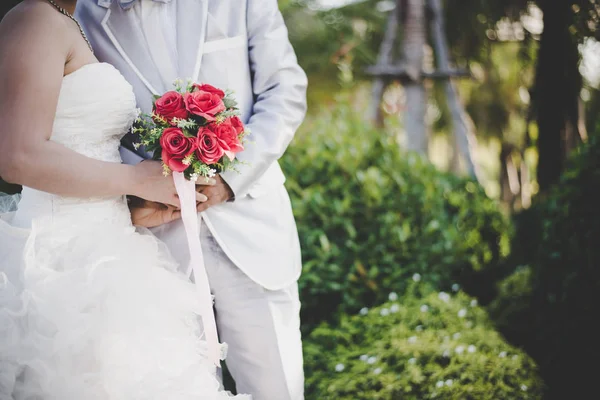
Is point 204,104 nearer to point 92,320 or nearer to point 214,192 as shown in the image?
point 214,192

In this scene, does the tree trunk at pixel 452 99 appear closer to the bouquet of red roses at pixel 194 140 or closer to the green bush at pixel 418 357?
the green bush at pixel 418 357

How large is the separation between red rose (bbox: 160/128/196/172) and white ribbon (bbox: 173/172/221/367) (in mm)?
110

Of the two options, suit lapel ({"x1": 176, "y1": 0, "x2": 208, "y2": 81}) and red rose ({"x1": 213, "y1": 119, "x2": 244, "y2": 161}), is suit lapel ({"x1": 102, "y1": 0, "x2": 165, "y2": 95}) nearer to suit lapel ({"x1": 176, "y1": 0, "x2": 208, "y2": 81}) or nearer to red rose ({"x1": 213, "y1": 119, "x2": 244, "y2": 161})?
suit lapel ({"x1": 176, "y1": 0, "x2": 208, "y2": 81})

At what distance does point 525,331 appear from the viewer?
138 inches

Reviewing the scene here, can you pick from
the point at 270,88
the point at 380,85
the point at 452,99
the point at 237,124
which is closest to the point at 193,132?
the point at 237,124

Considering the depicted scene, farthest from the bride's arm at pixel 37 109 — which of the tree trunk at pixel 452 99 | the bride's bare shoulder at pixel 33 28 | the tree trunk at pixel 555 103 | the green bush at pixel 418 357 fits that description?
the tree trunk at pixel 452 99

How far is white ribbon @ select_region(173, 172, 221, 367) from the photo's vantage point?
1.90m

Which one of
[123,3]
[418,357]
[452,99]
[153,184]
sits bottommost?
[452,99]

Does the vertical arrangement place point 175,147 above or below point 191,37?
below

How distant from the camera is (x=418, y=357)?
321 centimetres

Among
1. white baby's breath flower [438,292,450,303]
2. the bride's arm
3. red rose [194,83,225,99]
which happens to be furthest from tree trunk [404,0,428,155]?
the bride's arm

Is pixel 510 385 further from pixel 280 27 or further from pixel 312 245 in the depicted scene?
pixel 280 27

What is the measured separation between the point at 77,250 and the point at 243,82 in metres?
0.86

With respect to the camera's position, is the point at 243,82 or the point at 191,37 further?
the point at 243,82
